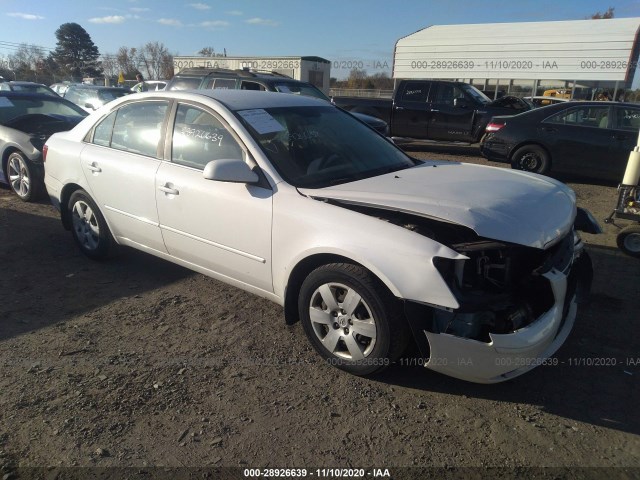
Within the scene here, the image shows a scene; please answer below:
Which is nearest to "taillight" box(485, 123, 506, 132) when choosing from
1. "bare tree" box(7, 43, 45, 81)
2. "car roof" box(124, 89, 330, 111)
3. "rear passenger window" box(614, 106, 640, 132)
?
"rear passenger window" box(614, 106, 640, 132)

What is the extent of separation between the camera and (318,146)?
3668 mm

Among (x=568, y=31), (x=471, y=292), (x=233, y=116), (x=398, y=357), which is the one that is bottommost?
(x=398, y=357)

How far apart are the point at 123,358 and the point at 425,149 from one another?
38.5 ft

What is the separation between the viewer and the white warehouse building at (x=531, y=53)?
20.9 metres

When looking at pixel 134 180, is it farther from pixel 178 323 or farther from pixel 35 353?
pixel 35 353

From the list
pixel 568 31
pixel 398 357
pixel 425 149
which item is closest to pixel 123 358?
pixel 398 357

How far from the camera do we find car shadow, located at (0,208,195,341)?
3.84m

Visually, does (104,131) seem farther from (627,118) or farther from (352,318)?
(627,118)

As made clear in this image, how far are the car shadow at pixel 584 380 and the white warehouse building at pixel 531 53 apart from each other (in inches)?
857

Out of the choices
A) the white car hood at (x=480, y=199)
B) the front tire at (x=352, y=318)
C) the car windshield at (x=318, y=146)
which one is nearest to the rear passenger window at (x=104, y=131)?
the car windshield at (x=318, y=146)

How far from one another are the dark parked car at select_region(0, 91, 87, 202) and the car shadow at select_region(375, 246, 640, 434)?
20.3ft

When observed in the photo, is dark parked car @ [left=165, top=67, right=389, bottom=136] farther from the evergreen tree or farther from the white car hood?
the evergreen tree

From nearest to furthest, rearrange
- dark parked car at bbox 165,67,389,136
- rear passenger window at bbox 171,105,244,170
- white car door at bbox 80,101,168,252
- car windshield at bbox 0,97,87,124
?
rear passenger window at bbox 171,105,244,170 → white car door at bbox 80,101,168,252 → car windshield at bbox 0,97,87,124 → dark parked car at bbox 165,67,389,136

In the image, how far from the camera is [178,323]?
12.1ft
